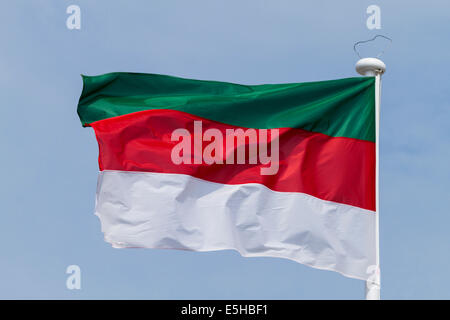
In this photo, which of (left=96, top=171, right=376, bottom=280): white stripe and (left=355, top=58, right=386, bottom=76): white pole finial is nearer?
(left=96, top=171, right=376, bottom=280): white stripe

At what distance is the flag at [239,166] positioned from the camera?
11.1m

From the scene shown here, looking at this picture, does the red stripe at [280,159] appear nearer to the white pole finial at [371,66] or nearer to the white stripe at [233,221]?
the white stripe at [233,221]

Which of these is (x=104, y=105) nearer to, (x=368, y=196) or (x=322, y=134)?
(x=322, y=134)

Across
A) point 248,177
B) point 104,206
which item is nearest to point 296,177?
point 248,177

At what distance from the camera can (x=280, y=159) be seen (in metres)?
11.8

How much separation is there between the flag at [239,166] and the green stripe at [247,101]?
1cm

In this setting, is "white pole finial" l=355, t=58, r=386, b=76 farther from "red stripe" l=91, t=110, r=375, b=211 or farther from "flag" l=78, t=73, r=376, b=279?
"red stripe" l=91, t=110, r=375, b=211

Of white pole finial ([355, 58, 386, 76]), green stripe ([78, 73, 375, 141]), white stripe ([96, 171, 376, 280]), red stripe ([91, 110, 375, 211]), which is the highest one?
white pole finial ([355, 58, 386, 76])

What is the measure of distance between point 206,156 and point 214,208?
32.7 inches

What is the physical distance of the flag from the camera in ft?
36.6

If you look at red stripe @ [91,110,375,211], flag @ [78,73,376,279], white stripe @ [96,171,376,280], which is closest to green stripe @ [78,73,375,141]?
flag @ [78,73,376,279]

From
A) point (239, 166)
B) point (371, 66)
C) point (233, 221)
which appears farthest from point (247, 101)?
point (233, 221)

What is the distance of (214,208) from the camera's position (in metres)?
11.5

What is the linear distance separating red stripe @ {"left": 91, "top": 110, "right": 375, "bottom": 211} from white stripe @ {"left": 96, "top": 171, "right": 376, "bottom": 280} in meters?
0.14
